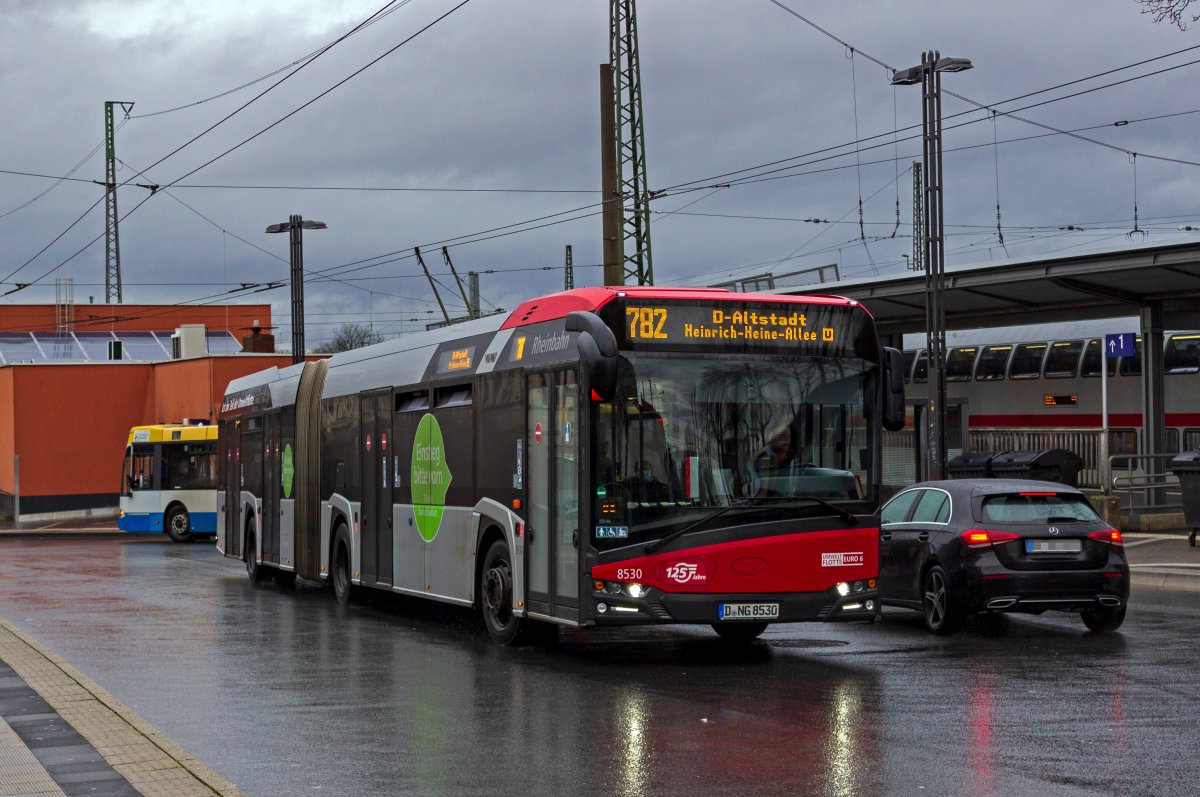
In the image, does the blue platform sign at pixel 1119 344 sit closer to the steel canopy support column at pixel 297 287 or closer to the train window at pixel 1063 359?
the train window at pixel 1063 359

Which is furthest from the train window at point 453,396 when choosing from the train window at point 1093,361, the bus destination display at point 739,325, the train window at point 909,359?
the train window at point 909,359

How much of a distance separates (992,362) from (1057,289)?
28.7 feet

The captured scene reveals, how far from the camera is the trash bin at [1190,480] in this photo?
74.0 ft

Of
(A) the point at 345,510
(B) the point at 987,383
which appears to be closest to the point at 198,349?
(B) the point at 987,383

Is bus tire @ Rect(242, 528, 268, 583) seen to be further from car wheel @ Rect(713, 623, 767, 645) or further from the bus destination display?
the bus destination display

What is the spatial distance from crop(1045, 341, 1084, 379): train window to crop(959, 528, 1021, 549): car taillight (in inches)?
843

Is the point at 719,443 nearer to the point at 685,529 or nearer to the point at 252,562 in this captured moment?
the point at 685,529

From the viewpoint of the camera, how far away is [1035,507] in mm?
14570

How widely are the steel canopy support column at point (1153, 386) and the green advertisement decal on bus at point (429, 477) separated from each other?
16417 millimetres

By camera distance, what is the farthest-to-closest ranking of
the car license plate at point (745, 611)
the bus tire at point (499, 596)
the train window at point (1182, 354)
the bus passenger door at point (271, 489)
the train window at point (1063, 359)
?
the train window at point (1063, 359) → the train window at point (1182, 354) → the bus passenger door at point (271, 489) → the bus tire at point (499, 596) → the car license plate at point (745, 611)

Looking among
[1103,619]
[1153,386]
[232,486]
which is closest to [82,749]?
[1103,619]

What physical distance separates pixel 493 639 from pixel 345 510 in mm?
5374

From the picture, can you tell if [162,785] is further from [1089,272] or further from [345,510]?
[1089,272]

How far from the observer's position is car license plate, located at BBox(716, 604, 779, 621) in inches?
481
